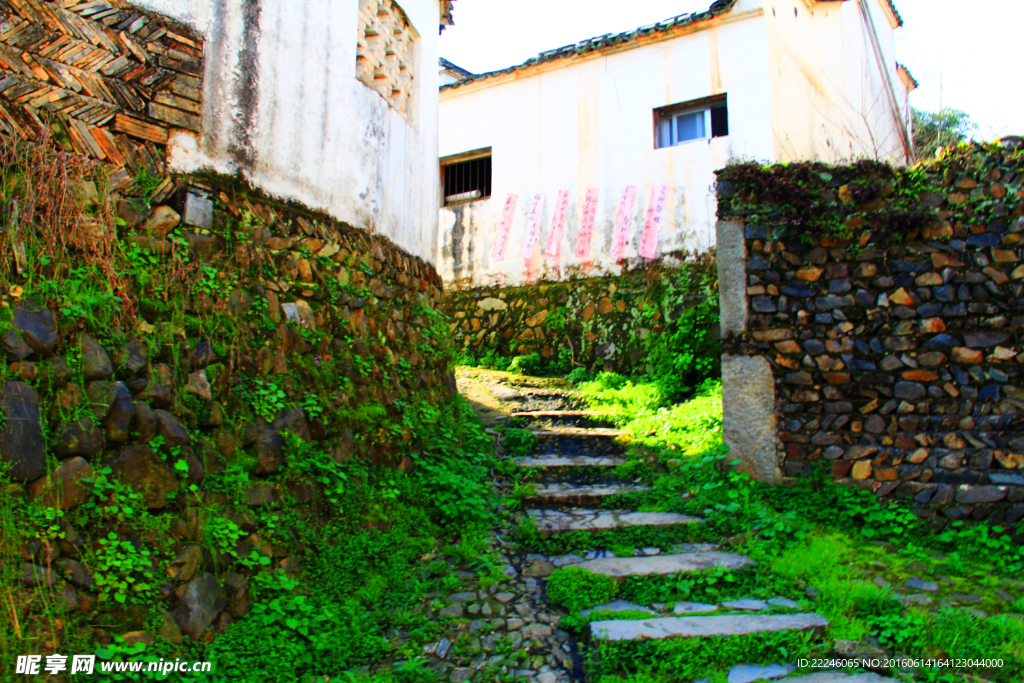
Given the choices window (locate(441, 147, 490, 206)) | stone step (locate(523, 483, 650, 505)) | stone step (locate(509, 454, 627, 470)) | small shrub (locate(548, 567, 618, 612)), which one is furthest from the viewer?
window (locate(441, 147, 490, 206))

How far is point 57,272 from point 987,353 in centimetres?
604

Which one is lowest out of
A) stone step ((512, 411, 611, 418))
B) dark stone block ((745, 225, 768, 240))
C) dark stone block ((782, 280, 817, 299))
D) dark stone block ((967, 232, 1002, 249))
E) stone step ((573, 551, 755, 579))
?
stone step ((573, 551, 755, 579))

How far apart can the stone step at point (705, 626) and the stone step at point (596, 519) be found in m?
1.05

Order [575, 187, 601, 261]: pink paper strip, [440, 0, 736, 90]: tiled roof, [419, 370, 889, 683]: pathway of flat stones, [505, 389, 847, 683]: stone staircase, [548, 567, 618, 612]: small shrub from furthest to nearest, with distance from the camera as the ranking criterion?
[575, 187, 601, 261]: pink paper strip < [440, 0, 736, 90]: tiled roof < [548, 567, 618, 612]: small shrub < [505, 389, 847, 683]: stone staircase < [419, 370, 889, 683]: pathway of flat stones

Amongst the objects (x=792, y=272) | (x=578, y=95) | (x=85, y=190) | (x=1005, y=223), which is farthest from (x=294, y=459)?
(x=578, y=95)

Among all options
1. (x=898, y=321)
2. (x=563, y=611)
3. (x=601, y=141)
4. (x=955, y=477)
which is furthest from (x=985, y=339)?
(x=601, y=141)

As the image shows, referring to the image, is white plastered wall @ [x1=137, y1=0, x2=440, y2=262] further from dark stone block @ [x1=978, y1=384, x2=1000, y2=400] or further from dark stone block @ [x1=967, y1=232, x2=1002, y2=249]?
dark stone block @ [x1=978, y1=384, x2=1000, y2=400]

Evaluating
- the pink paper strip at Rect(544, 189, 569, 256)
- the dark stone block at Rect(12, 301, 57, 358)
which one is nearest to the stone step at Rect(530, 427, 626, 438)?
the dark stone block at Rect(12, 301, 57, 358)

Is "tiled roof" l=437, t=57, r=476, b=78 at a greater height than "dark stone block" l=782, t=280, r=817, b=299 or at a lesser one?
greater

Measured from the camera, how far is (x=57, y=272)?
10.1 feet

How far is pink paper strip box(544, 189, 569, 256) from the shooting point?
400 inches

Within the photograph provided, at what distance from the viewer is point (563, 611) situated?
11.9 feet

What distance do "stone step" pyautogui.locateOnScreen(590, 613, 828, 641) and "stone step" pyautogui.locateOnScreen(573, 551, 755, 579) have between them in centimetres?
46

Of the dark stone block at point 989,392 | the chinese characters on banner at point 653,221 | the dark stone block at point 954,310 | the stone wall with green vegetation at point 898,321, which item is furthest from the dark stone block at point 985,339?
the chinese characters on banner at point 653,221
